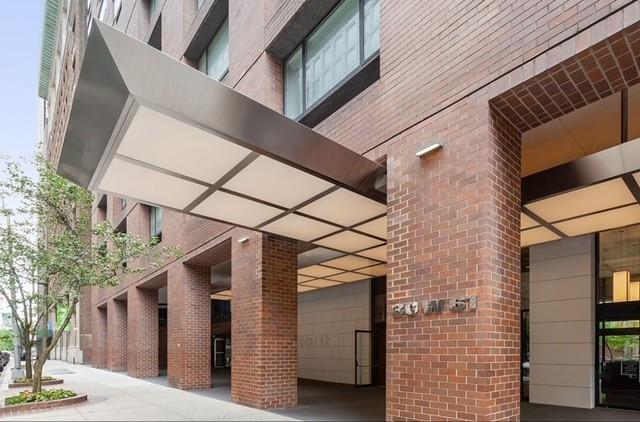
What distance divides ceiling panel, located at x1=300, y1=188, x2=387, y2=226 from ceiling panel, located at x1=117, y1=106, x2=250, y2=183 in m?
1.70

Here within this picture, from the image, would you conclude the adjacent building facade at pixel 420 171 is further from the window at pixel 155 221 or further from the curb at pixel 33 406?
the window at pixel 155 221

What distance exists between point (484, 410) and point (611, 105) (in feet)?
14.7

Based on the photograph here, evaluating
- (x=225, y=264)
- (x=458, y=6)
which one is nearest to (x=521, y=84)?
(x=458, y=6)


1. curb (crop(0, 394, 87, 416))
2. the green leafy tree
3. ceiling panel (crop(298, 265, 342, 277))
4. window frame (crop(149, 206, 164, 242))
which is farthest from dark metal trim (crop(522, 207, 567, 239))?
the green leafy tree

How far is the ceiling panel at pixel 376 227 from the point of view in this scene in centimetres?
898

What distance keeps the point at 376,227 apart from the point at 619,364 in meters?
5.79

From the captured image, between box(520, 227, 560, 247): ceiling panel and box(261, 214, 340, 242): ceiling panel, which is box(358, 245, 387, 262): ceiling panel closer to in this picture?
box(261, 214, 340, 242): ceiling panel

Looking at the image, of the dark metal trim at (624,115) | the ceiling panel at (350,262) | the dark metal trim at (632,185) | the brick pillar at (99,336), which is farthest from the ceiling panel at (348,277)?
the brick pillar at (99,336)

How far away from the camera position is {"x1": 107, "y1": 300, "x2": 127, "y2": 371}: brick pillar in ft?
82.1

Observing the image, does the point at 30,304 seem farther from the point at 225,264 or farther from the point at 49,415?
the point at 225,264

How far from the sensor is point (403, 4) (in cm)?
714

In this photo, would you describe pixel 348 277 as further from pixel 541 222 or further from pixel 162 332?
pixel 162 332

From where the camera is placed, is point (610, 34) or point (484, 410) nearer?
point (610, 34)

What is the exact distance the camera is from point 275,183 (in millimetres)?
7250
